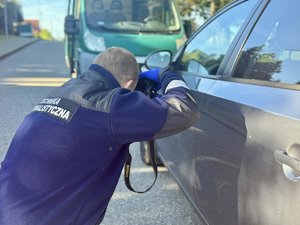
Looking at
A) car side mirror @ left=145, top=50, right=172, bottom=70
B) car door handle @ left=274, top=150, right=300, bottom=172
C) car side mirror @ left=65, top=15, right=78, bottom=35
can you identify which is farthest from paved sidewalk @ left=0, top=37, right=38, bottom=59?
car door handle @ left=274, top=150, right=300, bottom=172

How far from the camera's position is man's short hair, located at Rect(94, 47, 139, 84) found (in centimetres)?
148

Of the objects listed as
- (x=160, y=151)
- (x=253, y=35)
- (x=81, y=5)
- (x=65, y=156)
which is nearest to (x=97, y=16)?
(x=81, y=5)

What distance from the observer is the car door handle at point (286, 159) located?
3.24 feet

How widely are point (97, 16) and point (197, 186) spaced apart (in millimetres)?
4933

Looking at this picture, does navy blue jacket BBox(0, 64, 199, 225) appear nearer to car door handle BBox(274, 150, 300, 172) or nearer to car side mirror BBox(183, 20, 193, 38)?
car door handle BBox(274, 150, 300, 172)

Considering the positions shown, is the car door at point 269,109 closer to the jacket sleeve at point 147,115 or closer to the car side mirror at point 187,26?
the jacket sleeve at point 147,115

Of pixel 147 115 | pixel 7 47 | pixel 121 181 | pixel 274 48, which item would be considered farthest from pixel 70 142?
pixel 7 47

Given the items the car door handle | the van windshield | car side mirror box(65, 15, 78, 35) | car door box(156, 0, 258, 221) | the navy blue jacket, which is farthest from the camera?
car side mirror box(65, 15, 78, 35)

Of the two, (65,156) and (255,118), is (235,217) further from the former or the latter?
(65,156)

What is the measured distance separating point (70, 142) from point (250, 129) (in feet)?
2.48

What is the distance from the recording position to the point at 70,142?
1250 millimetres

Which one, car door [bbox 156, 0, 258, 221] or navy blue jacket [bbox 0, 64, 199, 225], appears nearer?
navy blue jacket [bbox 0, 64, 199, 225]

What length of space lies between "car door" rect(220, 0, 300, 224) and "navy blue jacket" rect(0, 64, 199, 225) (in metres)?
0.32

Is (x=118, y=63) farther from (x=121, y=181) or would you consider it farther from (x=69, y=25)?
(x=69, y=25)
